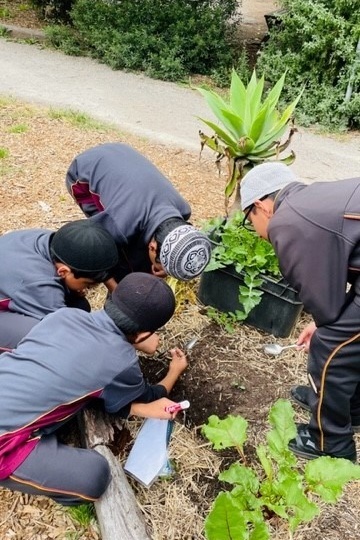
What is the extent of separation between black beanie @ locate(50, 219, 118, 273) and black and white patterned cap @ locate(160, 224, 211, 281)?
0.76 feet

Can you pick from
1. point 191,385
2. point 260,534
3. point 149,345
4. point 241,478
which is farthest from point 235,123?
point 260,534

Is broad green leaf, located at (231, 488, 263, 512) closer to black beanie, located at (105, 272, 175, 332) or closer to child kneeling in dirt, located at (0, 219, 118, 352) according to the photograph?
black beanie, located at (105, 272, 175, 332)

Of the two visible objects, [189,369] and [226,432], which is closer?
[226,432]

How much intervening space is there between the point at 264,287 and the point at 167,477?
3.79 feet

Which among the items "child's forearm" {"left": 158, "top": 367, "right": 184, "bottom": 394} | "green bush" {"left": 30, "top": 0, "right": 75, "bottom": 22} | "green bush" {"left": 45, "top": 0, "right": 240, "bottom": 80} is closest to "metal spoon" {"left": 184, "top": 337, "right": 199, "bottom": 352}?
"child's forearm" {"left": 158, "top": 367, "right": 184, "bottom": 394}

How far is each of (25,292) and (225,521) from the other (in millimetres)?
1311

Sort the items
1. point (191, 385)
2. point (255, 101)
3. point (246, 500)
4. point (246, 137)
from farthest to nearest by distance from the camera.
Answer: point (255, 101) < point (246, 137) < point (191, 385) < point (246, 500)

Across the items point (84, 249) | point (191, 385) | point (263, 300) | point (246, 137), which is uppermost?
point (246, 137)

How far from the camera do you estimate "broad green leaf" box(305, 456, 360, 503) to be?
6.56ft

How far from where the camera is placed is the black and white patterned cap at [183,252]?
253 cm

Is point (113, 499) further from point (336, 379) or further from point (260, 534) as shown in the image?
point (336, 379)

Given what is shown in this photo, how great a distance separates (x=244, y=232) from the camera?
10.3 ft

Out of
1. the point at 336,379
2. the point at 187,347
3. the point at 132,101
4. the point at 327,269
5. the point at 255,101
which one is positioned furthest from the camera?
the point at 132,101

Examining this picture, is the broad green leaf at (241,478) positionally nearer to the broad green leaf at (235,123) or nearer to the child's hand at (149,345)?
the child's hand at (149,345)
